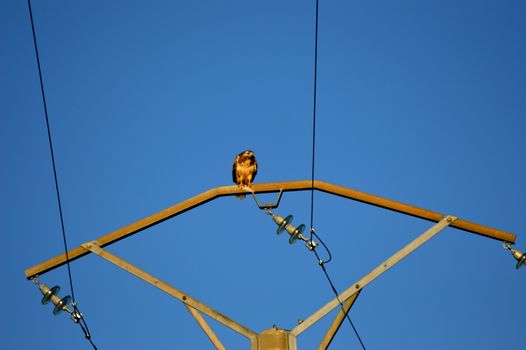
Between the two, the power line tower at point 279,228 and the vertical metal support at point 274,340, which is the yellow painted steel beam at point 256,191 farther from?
the vertical metal support at point 274,340

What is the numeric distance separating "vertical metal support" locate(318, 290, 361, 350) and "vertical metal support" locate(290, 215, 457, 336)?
54 mm

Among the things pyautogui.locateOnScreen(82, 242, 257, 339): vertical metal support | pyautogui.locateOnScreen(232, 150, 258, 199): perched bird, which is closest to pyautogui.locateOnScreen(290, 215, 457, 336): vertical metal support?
pyautogui.locateOnScreen(82, 242, 257, 339): vertical metal support

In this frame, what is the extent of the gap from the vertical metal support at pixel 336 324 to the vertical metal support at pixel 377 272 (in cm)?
5

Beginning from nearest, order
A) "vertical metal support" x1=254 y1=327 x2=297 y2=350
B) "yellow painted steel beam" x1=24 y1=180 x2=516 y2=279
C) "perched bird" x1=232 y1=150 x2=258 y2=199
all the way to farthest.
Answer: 1. "vertical metal support" x1=254 y1=327 x2=297 y2=350
2. "yellow painted steel beam" x1=24 y1=180 x2=516 y2=279
3. "perched bird" x1=232 y1=150 x2=258 y2=199

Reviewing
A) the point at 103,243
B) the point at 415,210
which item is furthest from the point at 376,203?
the point at 103,243

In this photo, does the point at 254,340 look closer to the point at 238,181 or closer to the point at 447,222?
the point at 238,181

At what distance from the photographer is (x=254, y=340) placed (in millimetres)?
7633

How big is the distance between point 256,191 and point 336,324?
1615 millimetres

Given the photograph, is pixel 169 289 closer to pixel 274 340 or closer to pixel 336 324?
pixel 274 340

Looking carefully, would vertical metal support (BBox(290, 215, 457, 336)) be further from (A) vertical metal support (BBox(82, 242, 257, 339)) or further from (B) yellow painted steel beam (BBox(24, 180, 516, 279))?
(A) vertical metal support (BBox(82, 242, 257, 339))

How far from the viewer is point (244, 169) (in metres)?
8.79

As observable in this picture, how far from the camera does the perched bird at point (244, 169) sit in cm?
865

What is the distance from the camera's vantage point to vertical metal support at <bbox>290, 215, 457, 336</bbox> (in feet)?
25.4

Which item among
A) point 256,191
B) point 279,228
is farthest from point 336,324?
point 256,191
